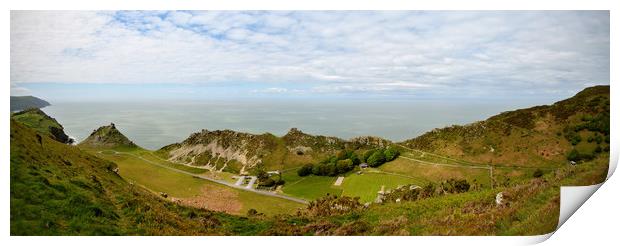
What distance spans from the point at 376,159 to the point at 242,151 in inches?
261

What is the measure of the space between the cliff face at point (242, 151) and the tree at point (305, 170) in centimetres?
36

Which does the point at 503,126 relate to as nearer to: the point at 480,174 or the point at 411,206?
the point at 480,174

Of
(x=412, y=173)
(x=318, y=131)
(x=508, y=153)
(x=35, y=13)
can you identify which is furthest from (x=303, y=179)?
(x=35, y=13)

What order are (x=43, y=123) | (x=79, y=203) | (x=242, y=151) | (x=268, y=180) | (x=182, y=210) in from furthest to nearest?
(x=242, y=151) → (x=268, y=180) → (x=43, y=123) → (x=182, y=210) → (x=79, y=203)

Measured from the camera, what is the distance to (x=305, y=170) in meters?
19.6

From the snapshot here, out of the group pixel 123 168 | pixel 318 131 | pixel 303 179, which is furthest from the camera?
pixel 318 131

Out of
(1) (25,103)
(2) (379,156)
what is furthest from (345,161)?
(1) (25,103)

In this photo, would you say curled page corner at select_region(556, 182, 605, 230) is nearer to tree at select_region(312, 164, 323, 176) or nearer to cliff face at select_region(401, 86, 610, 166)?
cliff face at select_region(401, 86, 610, 166)

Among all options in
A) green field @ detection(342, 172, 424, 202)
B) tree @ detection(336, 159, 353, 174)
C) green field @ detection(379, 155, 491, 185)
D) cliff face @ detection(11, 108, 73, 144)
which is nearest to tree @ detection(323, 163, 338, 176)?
tree @ detection(336, 159, 353, 174)

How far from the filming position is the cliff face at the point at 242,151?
19.8 meters

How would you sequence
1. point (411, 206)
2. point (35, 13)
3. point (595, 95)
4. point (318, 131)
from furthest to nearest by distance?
point (318, 131) → point (595, 95) → point (411, 206) → point (35, 13)

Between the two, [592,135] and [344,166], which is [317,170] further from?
[592,135]
